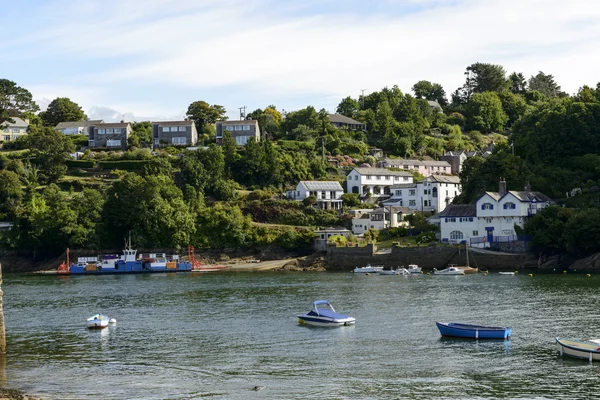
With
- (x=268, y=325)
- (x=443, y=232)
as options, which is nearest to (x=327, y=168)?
(x=443, y=232)

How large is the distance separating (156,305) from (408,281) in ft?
89.2

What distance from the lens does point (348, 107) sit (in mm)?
162500

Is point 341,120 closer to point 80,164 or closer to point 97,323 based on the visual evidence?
point 80,164

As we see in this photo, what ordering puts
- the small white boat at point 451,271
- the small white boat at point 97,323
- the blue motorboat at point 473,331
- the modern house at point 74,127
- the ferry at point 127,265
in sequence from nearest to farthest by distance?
the blue motorboat at point 473,331 < the small white boat at point 97,323 < the small white boat at point 451,271 < the ferry at point 127,265 < the modern house at point 74,127

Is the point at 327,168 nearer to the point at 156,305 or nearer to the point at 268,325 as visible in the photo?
the point at 156,305

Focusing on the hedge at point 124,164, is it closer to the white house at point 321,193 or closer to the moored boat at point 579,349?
the white house at point 321,193

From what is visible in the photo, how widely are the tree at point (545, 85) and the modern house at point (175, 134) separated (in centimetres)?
8807

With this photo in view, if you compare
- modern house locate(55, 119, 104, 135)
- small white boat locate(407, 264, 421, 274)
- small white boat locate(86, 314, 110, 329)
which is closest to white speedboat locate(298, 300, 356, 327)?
small white boat locate(86, 314, 110, 329)

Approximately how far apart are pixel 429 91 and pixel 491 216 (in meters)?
91.6

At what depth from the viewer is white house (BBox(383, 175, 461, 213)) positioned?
11612cm

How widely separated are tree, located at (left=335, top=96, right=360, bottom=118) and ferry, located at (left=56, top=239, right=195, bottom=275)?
65.9 m

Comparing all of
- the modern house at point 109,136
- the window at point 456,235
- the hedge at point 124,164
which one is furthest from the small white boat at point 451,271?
the modern house at point 109,136

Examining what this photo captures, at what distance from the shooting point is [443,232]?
98.9m

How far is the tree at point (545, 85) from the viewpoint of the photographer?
18765 centimetres
